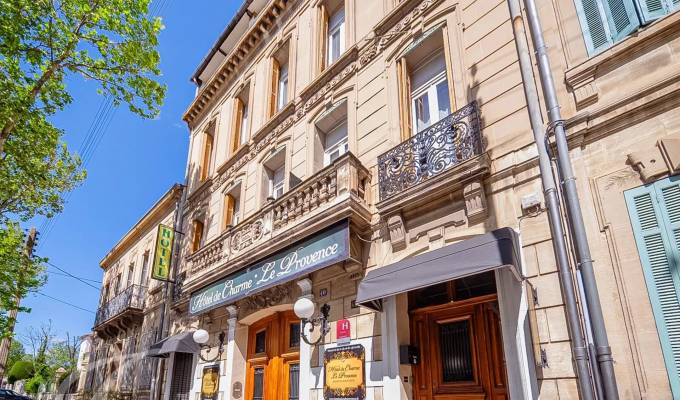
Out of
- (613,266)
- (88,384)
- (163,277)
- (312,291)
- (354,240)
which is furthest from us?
(88,384)

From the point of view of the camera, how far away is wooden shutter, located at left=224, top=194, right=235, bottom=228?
1180 centimetres

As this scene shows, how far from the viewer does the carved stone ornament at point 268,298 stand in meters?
8.20

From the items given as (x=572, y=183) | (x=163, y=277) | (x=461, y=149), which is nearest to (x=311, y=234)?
(x=461, y=149)

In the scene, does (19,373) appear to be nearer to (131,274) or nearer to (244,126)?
(131,274)

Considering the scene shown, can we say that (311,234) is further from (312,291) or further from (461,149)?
(461,149)

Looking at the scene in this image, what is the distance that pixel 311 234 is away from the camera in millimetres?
7180

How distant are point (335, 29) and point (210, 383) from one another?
9011mm

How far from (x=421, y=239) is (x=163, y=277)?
33.2 ft

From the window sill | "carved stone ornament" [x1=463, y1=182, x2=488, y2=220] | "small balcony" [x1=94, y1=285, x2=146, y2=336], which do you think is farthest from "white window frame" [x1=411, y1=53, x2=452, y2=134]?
"small balcony" [x1=94, y1=285, x2=146, y2=336]

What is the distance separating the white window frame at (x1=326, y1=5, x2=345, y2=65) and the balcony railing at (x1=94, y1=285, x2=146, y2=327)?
38.8 ft

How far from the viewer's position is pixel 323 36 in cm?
1029

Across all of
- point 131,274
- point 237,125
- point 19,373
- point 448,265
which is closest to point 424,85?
point 448,265

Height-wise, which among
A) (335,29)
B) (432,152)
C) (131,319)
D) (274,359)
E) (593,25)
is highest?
(335,29)

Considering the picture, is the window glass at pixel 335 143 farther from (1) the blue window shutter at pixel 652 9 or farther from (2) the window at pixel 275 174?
(1) the blue window shutter at pixel 652 9
